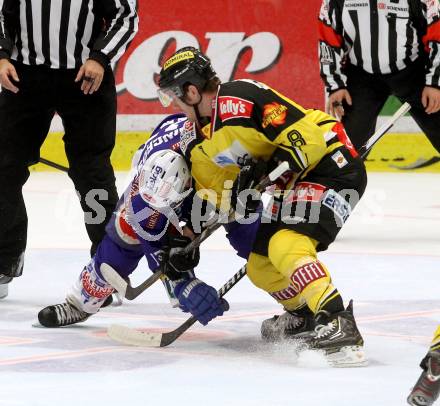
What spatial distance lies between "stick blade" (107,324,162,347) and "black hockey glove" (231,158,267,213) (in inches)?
17.7

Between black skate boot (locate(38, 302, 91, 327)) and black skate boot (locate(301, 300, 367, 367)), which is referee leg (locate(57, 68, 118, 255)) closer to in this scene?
black skate boot (locate(38, 302, 91, 327))

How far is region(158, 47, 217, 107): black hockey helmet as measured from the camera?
355 centimetres

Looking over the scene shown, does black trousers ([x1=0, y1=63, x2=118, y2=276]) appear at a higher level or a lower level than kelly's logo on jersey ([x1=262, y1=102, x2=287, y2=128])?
lower

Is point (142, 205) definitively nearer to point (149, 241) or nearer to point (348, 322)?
point (149, 241)

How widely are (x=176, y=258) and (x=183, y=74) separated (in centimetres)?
52

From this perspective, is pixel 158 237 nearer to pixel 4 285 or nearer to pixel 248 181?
pixel 248 181

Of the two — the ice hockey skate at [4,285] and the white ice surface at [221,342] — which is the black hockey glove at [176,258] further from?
the ice hockey skate at [4,285]

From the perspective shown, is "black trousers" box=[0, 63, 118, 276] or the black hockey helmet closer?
the black hockey helmet

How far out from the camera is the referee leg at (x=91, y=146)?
4.39 m

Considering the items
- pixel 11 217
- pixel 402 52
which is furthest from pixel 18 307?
pixel 402 52

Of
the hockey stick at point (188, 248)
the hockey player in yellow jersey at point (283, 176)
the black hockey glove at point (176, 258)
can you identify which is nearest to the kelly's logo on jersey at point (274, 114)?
the hockey player in yellow jersey at point (283, 176)

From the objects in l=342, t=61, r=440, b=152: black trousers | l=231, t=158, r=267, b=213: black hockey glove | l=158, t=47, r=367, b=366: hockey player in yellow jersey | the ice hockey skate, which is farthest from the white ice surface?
l=342, t=61, r=440, b=152: black trousers

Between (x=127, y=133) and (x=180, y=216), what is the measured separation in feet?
13.9

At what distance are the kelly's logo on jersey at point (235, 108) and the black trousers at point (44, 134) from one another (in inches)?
40.6
